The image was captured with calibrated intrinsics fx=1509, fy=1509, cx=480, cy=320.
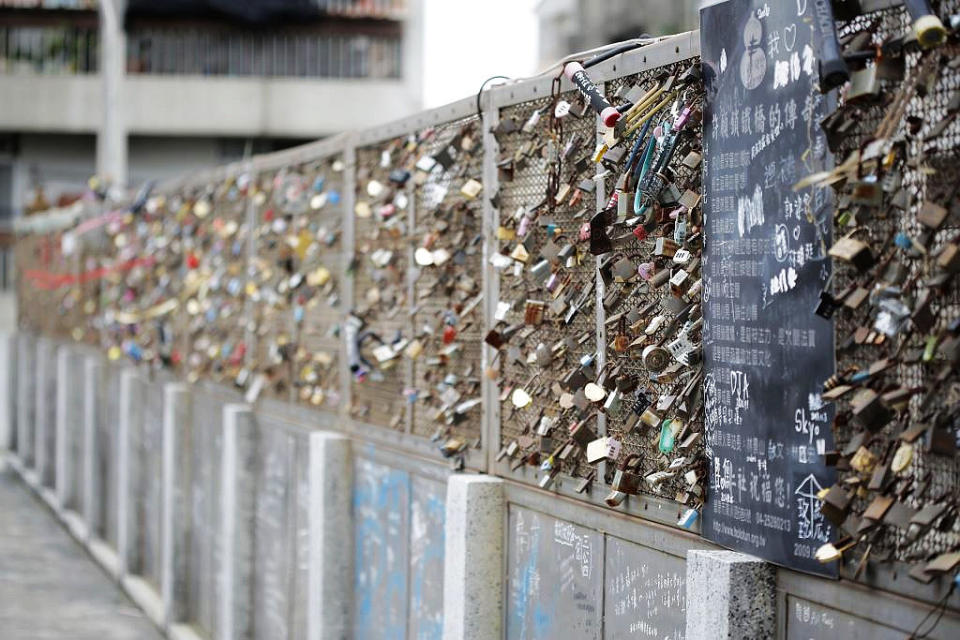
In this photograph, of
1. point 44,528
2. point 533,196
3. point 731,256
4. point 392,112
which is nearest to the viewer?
point 731,256

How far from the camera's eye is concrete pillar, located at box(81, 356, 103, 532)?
1338cm

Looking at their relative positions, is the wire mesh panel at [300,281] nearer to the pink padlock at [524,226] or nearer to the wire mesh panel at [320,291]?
the wire mesh panel at [320,291]

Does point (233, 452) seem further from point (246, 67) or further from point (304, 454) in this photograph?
point (246, 67)

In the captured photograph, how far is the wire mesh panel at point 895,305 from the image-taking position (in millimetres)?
2766

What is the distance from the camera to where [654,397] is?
3.90m

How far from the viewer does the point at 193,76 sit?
3133cm

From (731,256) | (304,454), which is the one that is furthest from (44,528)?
(731,256)

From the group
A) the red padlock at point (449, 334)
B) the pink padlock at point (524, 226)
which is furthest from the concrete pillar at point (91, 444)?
the pink padlock at point (524, 226)

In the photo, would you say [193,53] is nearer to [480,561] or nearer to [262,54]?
[262,54]

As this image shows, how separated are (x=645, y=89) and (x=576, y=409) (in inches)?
38.6

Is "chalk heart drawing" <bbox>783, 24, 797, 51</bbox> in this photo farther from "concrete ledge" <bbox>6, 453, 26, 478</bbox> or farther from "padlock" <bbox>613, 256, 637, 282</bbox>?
"concrete ledge" <bbox>6, 453, 26, 478</bbox>

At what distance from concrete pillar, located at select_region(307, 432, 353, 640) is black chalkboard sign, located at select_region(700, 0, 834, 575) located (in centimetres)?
319

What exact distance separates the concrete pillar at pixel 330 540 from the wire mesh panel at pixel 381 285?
0.73 ft

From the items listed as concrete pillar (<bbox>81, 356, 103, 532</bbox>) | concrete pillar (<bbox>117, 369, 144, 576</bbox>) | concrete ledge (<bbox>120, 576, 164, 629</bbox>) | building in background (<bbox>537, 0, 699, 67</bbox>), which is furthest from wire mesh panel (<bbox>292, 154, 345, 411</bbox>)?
building in background (<bbox>537, 0, 699, 67</bbox>)
